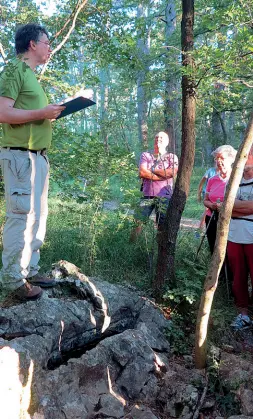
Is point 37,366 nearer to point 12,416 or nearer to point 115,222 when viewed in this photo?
point 12,416

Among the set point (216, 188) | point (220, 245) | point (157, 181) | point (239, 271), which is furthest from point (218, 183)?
point (220, 245)

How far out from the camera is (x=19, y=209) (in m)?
2.80

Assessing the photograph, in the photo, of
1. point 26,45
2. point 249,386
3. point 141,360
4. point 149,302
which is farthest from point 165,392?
point 26,45

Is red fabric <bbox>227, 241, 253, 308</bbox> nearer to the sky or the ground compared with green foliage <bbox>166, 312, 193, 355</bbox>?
nearer to the sky

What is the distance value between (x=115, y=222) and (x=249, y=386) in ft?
9.13

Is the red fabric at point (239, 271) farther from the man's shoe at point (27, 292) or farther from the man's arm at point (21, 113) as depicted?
the man's arm at point (21, 113)

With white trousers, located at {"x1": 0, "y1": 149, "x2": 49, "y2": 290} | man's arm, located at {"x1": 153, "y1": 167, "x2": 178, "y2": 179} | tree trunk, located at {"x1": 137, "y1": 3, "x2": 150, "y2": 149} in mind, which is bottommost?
white trousers, located at {"x1": 0, "y1": 149, "x2": 49, "y2": 290}

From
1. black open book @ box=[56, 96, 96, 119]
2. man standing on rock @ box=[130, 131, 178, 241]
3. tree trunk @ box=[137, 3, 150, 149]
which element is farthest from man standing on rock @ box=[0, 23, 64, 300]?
tree trunk @ box=[137, 3, 150, 149]

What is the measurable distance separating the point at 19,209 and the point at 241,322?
2572 millimetres

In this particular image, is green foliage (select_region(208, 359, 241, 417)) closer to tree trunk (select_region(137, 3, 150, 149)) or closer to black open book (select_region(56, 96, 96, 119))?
black open book (select_region(56, 96, 96, 119))

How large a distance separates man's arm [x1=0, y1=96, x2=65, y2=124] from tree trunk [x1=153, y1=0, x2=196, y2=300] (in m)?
1.66

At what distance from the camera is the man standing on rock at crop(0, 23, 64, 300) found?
2.74 meters

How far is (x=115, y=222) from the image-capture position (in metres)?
4.99

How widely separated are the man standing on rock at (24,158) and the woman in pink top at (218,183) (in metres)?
2.20
